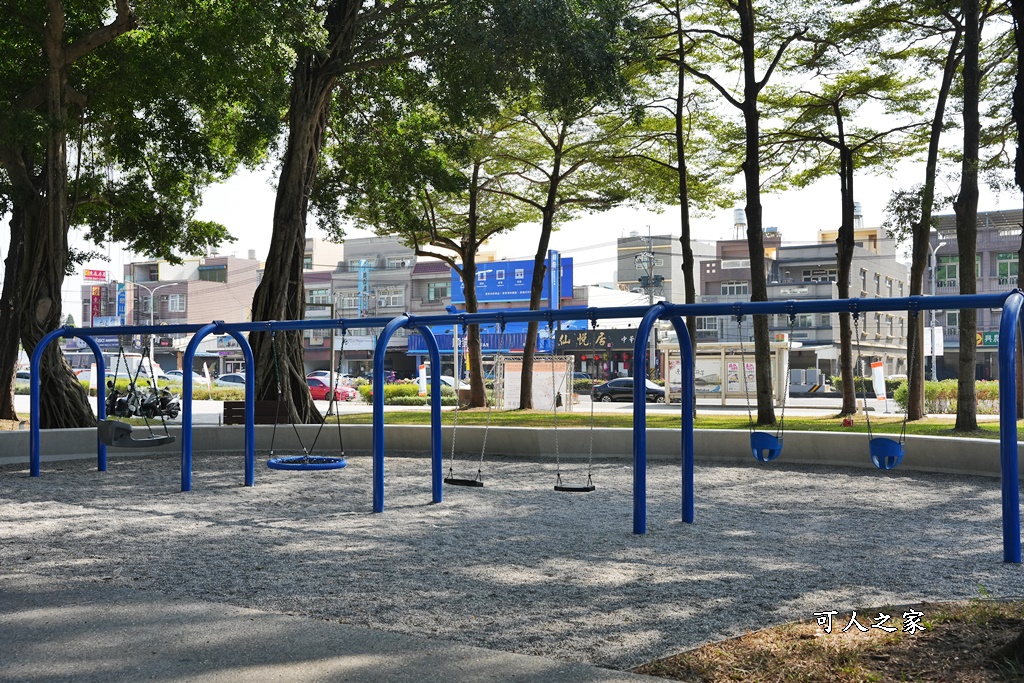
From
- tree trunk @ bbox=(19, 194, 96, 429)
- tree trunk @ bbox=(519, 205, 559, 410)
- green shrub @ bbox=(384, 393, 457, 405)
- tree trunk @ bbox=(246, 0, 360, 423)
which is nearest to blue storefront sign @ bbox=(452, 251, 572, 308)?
green shrub @ bbox=(384, 393, 457, 405)

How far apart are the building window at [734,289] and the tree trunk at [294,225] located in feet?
139

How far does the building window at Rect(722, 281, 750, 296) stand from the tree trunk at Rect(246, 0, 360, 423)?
1671 inches

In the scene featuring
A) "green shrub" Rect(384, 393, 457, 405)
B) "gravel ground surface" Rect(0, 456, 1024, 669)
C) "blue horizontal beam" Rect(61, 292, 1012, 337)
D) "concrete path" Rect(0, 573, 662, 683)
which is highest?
"blue horizontal beam" Rect(61, 292, 1012, 337)

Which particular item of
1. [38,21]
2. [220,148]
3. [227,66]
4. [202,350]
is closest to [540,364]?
[220,148]

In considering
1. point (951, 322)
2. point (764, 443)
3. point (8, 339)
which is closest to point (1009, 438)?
point (764, 443)

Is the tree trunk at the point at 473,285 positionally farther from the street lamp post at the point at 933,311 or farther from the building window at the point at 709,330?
the building window at the point at 709,330

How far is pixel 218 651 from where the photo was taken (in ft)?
14.7

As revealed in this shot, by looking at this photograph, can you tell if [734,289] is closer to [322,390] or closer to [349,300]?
[349,300]

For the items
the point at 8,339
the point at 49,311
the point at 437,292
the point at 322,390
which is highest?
the point at 437,292

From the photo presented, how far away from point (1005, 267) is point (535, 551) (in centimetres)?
5156

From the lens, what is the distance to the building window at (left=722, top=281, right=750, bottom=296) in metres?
57.0

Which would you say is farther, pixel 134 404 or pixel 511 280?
pixel 511 280

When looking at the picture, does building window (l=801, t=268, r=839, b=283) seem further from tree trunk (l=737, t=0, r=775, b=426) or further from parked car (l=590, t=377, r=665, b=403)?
tree trunk (l=737, t=0, r=775, b=426)

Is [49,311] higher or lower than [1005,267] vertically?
lower
